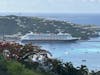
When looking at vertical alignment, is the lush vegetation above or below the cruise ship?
above

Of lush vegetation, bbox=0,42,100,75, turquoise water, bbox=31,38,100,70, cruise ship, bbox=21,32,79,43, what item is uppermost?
lush vegetation, bbox=0,42,100,75

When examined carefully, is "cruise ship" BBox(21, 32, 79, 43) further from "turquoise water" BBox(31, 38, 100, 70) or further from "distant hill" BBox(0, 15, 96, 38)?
"distant hill" BBox(0, 15, 96, 38)

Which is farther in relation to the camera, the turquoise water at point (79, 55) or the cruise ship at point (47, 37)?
the cruise ship at point (47, 37)

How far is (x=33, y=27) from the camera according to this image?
5744 centimetres

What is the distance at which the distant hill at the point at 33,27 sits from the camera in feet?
177

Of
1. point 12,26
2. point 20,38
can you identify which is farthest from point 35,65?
point 12,26

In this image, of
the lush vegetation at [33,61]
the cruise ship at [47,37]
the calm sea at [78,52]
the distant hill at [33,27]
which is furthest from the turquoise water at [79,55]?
the lush vegetation at [33,61]

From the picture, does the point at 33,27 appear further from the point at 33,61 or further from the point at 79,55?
the point at 33,61

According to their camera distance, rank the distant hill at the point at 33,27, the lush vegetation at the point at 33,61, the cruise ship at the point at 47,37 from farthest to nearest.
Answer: the distant hill at the point at 33,27 → the cruise ship at the point at 47,37 → the lush vegetation at the point at 33,61

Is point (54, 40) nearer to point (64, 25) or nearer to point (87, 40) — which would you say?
Answer: point (87, 40)

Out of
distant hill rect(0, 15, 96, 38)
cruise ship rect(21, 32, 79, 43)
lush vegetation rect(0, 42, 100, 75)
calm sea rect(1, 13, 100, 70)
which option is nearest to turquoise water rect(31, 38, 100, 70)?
calm sea rect(1, 13, 100, 70)

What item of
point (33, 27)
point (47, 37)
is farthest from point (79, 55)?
point (33, 27)

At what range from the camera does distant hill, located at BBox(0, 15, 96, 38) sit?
54.1 meters

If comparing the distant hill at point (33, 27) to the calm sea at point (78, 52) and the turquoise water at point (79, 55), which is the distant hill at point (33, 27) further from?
the turquoise water at point (79, 55)
